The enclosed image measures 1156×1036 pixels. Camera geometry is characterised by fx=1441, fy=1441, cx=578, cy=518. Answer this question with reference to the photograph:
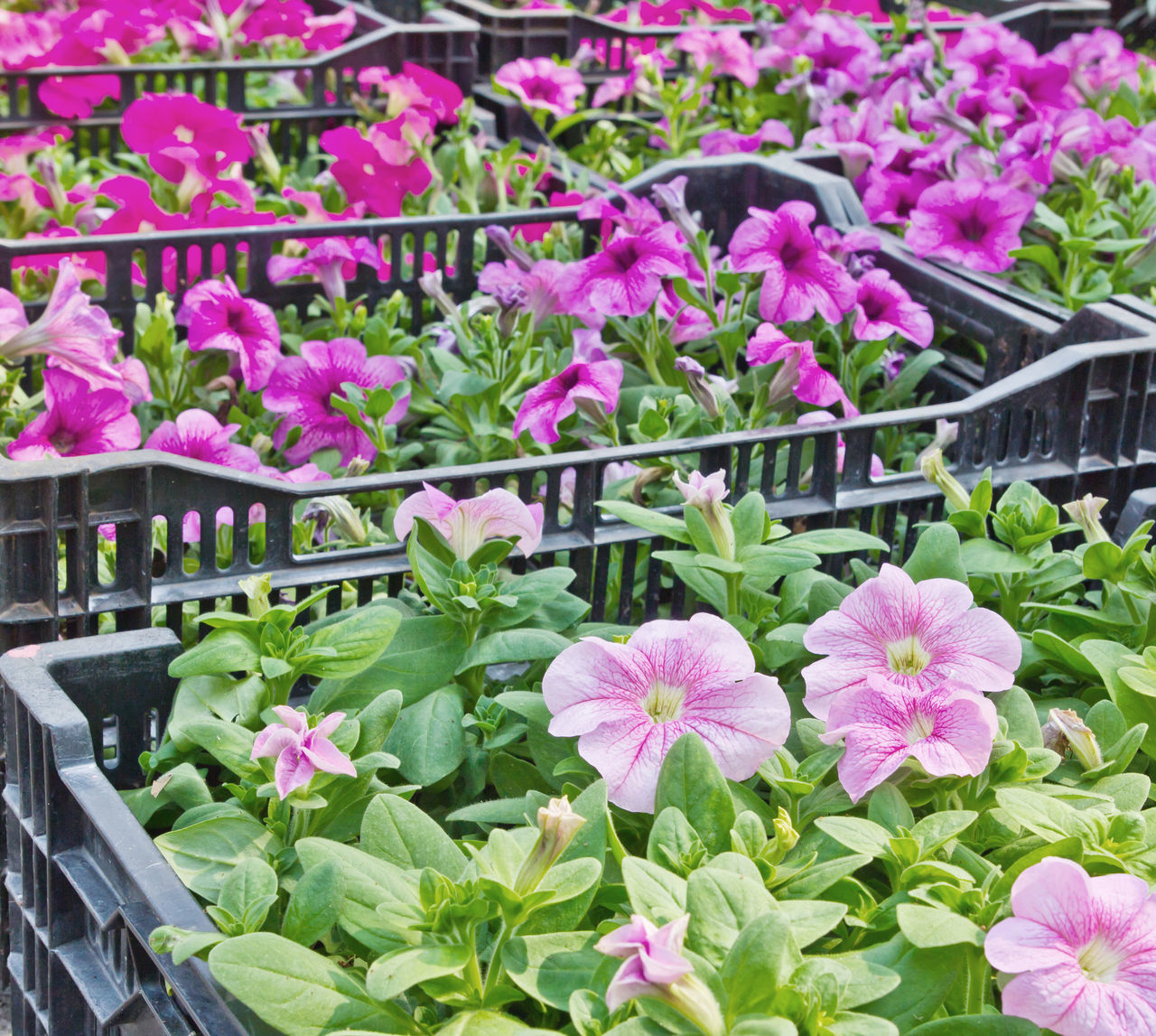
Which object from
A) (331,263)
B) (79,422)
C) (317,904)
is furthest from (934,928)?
(331,263)

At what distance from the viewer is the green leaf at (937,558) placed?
3.41 ft

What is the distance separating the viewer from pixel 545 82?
2.43 m

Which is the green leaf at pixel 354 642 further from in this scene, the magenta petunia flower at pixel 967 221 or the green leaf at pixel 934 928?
the magenta petunia flower at pixel 967 221

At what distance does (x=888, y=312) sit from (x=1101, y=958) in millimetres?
946

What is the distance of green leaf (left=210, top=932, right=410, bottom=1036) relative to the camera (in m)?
0.71

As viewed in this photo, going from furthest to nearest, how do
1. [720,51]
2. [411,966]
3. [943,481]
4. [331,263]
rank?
[720,51] < [331,263] < [943,481] < [411,966]

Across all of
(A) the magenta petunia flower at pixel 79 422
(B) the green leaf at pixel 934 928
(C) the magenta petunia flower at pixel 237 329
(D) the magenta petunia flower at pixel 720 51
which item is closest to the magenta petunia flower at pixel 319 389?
(C) the magenta petunia flower at pixel 237 329

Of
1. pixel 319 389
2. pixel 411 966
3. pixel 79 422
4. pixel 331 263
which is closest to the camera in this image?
pixel 411 966

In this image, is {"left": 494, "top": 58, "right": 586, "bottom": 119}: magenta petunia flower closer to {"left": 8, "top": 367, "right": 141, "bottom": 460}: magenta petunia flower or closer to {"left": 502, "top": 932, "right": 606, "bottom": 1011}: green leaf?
{"left": 8, "top": 367, "right": 141, "bottom": 460}: magenta petunia flower

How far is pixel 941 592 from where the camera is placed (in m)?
0.94

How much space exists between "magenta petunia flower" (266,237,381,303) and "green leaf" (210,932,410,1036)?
1061 millimetres

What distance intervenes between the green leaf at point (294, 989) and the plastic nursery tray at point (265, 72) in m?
1.74

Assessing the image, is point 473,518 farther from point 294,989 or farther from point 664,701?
point 294,989

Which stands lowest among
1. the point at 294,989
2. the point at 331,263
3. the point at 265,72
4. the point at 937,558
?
the point at 294,989
